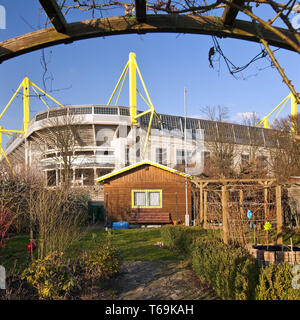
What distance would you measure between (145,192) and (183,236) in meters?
11.8

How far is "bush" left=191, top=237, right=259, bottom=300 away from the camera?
4508 mm

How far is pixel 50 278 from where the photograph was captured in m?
5.38

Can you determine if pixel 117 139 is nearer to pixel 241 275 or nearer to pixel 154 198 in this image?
pixel 154 198

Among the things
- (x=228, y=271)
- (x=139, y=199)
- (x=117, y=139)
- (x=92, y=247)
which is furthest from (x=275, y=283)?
(x=117, y=139)

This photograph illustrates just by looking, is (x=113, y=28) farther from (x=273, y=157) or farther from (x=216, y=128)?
(x=216, y=128)

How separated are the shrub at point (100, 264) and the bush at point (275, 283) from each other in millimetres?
3451

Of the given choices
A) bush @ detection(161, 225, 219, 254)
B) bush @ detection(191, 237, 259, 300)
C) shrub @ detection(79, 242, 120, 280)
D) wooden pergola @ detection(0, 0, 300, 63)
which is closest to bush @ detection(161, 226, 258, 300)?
bush @ detection(191, 237, 259, 300)

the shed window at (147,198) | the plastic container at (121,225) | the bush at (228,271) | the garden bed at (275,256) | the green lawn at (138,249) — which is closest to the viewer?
the bush at (228,271)

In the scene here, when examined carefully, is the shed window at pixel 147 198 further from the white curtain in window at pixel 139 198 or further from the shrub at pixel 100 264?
the shrub at pixel 100 264

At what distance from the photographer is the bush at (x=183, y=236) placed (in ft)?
29.7

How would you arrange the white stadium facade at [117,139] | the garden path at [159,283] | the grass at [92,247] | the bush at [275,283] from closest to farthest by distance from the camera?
the bush at [275,283] < the garden path at [159,283] < the grass at [92,247] < the white stadium facade at [117,139]

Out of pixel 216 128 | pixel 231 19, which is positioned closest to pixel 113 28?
pixel 231 19

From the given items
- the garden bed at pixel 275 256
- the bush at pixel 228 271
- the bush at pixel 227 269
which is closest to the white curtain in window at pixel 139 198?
the bush at pixel 227 269
